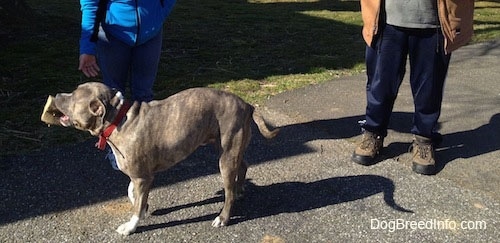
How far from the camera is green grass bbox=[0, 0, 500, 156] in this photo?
19.7 feet

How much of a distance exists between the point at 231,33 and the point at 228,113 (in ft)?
20.5

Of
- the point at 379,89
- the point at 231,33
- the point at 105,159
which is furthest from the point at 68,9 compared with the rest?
the point at 379,89

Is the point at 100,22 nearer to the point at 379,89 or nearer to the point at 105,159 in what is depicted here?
the point at 105,159

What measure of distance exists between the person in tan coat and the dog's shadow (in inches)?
14.3

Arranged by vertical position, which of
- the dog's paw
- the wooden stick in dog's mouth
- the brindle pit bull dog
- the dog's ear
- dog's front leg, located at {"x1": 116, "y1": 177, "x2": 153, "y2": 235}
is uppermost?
the dog's ear

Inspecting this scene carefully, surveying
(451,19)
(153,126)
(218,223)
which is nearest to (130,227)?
(218,223)

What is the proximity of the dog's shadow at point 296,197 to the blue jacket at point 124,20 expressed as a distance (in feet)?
3.79

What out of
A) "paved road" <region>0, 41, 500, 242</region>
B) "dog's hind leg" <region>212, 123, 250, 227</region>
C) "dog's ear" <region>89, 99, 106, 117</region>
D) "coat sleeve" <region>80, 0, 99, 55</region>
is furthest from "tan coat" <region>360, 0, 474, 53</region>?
"dog's ear" <region>89, 99, 106, 117</region>

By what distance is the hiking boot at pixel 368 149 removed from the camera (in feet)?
15.9

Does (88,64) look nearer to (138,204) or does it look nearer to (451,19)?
(138,204)

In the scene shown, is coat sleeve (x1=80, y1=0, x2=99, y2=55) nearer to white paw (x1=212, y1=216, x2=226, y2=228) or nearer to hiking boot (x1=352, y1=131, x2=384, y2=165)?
white paw (x1=212, y1=216, x2=226, y2=228)

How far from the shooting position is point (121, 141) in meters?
3.48

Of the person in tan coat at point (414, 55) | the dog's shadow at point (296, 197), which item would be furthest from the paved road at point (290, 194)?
the person in tan coat at point (414, 55)

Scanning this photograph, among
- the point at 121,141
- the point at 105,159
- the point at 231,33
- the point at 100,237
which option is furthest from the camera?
the point at 231,33
